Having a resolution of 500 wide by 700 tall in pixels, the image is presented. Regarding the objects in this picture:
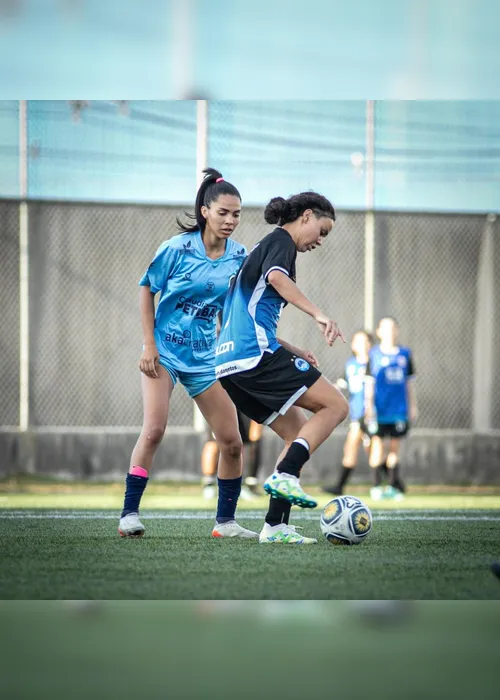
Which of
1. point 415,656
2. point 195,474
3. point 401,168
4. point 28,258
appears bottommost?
point 195,474

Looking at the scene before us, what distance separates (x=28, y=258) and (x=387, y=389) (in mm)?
4841

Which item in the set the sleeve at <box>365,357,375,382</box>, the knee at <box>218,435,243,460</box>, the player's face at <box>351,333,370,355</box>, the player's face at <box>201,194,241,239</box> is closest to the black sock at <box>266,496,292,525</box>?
the knee at <box>218,435,243,460</box>

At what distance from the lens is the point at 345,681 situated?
8.00 feet

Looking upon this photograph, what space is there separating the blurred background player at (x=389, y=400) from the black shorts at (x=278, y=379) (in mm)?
6711

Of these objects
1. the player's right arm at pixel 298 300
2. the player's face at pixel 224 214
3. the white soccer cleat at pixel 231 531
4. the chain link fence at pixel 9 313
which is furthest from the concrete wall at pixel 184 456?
the player's right arm at pixel 298 300

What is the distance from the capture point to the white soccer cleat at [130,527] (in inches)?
232

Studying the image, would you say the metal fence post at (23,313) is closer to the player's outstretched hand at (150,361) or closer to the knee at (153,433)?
the knee at (153,433)

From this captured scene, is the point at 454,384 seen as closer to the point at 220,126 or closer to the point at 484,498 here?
the point at 484,498

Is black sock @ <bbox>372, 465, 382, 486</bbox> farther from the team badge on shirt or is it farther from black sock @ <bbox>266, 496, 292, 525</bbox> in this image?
the team badge on shirt

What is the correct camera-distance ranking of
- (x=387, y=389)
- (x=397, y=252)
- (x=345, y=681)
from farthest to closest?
(x=397, y=252) → (x=387, y=389) → (x=345, y=681)

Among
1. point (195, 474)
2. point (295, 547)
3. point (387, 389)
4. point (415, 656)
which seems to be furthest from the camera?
point (195, 474)

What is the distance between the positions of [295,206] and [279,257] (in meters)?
0.37

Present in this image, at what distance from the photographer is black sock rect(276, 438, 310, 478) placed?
522 centimetres

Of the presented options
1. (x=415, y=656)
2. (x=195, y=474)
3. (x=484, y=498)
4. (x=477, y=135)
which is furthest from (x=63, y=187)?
(x=415, y=656)
